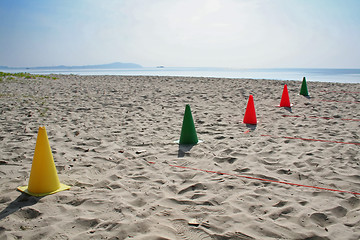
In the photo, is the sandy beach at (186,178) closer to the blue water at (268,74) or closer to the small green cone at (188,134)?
the small green cone at (188,134)

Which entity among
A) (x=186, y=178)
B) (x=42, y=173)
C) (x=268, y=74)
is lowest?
(x=186, y=178)

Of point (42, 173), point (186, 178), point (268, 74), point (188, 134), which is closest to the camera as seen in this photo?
point (42, 173)

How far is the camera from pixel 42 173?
2.73 m

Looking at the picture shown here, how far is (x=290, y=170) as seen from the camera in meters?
3.27

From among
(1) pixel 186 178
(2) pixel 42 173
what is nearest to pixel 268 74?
(1) pixel 186 178

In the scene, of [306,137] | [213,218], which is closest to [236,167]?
Result: [213,218]

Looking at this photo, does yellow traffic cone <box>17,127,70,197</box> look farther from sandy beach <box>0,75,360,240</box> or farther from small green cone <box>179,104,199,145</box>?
small green cone <box>179,104,199,145</box>

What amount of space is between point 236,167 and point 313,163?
3.36 ft

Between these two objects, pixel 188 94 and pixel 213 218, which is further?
pixel 188 94

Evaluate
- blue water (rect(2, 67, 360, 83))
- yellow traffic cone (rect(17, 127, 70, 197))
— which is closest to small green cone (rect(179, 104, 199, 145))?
yellow traffic cone (rect(17, 127, 70, 197))

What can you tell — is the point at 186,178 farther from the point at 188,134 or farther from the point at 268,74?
the point at 268,74

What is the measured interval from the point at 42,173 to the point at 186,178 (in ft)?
5.03

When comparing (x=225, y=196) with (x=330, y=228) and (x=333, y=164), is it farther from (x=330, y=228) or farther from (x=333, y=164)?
(x=333, y=164)

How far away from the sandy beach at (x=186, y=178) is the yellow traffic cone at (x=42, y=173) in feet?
0.31
